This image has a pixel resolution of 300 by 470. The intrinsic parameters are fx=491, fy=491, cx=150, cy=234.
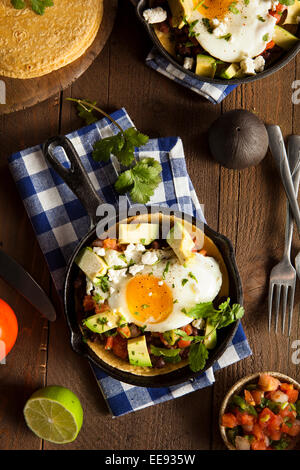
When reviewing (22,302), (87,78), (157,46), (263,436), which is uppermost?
(157,46)

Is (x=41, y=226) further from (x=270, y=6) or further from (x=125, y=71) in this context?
(x=270, y=6)

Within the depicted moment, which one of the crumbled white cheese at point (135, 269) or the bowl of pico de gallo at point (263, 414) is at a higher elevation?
the crumbled white cheese at point (135, 269)

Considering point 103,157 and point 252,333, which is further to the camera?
point 252,333

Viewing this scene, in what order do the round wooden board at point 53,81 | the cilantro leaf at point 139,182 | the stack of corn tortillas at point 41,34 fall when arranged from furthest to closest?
the round wooden board at point 53,81, the stack of corn tortillas at point 41,34, the cilantro leaf at point 139,182

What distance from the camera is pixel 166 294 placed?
109 inches

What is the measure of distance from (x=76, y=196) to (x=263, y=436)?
188cm

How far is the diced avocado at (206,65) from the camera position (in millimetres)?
2943

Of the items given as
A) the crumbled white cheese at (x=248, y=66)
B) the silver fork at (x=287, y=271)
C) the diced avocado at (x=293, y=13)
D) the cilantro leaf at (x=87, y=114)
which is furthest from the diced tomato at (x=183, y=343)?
the diced avocado at (x=293, y=13)

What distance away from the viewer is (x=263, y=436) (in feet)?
9.99

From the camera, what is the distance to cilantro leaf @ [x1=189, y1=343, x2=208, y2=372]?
266cm

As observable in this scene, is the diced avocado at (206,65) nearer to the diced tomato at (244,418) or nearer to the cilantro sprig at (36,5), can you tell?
the cilantro sprig at (36,5)

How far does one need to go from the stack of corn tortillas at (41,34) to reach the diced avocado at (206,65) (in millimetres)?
715

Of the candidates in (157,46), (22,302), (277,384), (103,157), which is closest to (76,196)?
(103,157)
